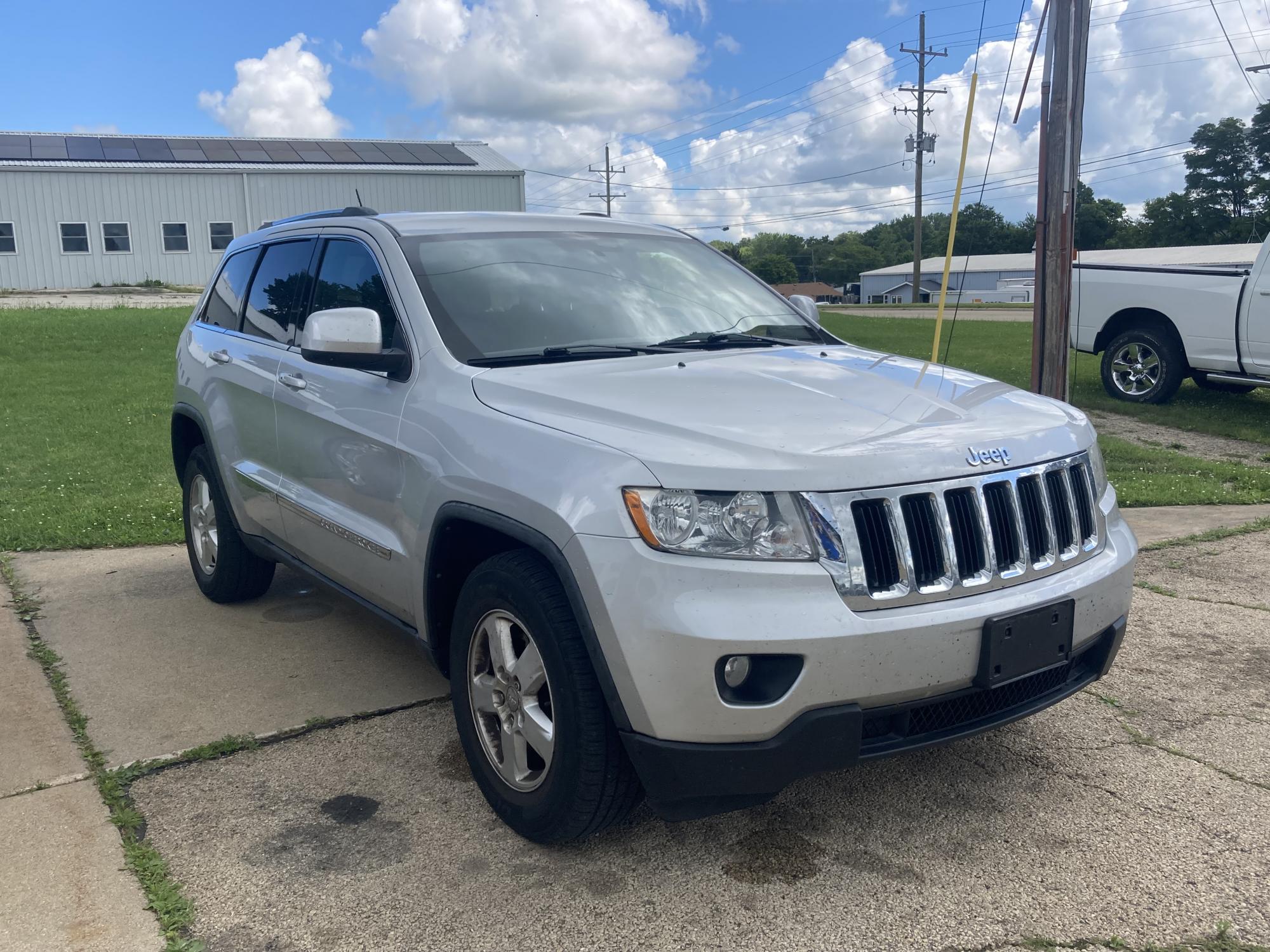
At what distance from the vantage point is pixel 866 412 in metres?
3.08

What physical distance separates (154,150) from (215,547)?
36.5 meters

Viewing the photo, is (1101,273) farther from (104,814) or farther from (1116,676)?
(104,814)

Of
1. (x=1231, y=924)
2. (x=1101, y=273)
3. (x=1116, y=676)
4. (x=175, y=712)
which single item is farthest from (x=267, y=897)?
(x=1101, y=273)

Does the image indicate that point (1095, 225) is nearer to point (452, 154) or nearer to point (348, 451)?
point (452, 154)

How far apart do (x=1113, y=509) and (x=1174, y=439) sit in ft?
26.0

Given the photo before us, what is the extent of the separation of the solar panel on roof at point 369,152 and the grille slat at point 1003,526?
123ft

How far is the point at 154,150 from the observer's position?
122ft

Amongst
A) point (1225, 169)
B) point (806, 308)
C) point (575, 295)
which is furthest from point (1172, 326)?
point (1225, 169)

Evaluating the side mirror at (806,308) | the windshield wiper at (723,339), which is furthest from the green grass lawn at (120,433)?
the windshield wiper at (723,339)

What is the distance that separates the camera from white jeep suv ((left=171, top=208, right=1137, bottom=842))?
266 cm

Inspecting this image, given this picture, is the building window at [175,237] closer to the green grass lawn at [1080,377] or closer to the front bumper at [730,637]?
the green grass lawn at [1080,377]

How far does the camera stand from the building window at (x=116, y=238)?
35250 mm

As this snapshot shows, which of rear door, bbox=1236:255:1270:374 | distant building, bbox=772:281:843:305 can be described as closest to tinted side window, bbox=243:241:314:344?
rear door, bbox=1236:255:1270:374

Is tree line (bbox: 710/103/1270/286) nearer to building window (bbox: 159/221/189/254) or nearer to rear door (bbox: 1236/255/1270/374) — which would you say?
building window (bbox: 159/221/189/254)
